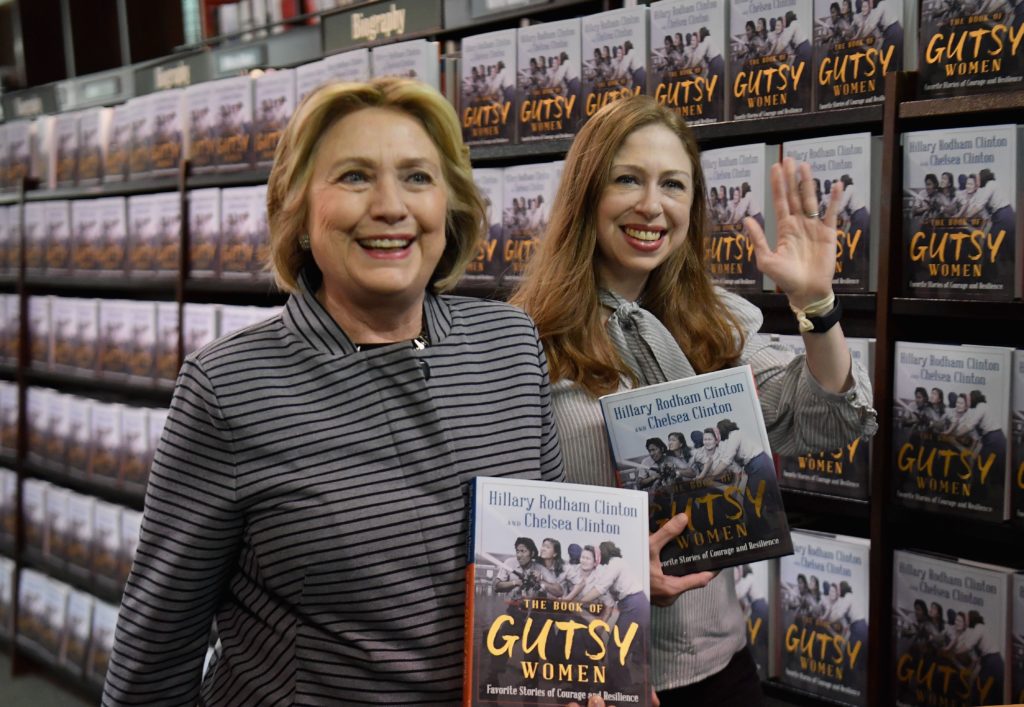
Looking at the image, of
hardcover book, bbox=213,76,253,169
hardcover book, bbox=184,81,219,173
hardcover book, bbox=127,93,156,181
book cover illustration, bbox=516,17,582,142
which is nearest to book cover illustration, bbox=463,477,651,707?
book cover illustration, bbox=516,17,582,142

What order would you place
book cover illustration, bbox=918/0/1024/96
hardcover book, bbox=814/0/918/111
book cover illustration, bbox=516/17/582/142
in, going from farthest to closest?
book cover illustration, bbox=516/17/582/142, hardcover book, bbox=814/0/918/111, book cover illustration, bbox=918/0/1024/96

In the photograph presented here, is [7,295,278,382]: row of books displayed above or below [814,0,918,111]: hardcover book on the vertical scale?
below

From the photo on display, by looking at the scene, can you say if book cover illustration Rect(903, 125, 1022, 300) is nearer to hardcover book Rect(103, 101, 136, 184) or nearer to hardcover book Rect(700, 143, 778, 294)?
hardcover book Rect(700, 143, 778, 294)

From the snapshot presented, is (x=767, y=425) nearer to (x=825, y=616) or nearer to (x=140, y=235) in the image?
(x=825, y=616)

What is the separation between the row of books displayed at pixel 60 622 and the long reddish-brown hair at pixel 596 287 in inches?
138

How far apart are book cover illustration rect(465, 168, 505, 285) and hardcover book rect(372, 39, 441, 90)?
0.36 metres

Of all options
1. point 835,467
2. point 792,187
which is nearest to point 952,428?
point 835,467

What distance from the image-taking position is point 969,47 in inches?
85.3

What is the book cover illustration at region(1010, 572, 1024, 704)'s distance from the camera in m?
2.16

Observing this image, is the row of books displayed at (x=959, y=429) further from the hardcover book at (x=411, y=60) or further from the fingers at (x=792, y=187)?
the hardcover book at (x=411, y=60)

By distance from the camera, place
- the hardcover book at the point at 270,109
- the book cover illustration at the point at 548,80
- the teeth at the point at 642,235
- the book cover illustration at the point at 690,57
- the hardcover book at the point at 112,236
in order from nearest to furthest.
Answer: the teeth at the point at 642,235 < the book cover illustration at the point at 690,57 < the book cover illustration at the point at 548,80 < the hardcover book at the point at 270,109 < the hardcover book at the point at 112,236

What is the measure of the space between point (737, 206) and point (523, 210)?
660 mm

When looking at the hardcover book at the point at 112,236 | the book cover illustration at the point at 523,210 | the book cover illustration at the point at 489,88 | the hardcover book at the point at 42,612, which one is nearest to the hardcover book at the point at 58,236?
the hardcover book at the point at 112,236

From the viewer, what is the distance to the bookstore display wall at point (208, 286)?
2.33m
